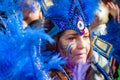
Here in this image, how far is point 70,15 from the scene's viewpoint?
1104mm

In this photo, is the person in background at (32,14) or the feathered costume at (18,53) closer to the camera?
the feathered costume at (18,53)

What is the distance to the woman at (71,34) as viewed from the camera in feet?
3.45

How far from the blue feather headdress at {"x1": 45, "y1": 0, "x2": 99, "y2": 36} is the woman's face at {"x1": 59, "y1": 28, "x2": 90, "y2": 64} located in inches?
0.8

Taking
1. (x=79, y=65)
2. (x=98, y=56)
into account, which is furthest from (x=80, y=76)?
(x=98, y=56)

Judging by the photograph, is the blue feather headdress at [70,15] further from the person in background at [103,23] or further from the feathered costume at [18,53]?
the feathered costume at [18,53]

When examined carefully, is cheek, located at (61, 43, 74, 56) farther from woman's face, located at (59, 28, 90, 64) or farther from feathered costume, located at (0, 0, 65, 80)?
feathered costume, located at (0, 0, 65, 80)

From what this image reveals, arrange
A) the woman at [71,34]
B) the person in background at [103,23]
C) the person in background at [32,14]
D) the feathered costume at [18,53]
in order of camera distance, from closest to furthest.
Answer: the feathered costume at [18,53], the person in background at [32,14], the woman at [71,34], the person in background at [103,23]

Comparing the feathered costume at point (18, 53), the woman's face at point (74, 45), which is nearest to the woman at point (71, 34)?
the woman's face at point (74, 45)

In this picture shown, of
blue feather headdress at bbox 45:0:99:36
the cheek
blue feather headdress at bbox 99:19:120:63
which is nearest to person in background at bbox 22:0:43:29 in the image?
blue feather headdress at bbox 45:0:99:36

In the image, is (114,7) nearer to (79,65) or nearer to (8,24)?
(79,65)

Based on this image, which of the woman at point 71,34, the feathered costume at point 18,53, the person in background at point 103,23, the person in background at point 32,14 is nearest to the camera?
the feathered costume at point 18,53

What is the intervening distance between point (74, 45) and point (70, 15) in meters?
0.11

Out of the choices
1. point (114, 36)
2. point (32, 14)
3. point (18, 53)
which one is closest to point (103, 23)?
point (114, 36)

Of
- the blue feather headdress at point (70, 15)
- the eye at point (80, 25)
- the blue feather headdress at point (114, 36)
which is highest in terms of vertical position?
the blue feather headdress at point (70, 15)
